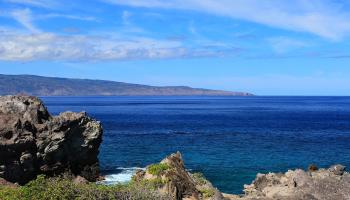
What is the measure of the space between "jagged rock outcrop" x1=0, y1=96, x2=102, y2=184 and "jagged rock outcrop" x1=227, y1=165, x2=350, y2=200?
68.8 ft

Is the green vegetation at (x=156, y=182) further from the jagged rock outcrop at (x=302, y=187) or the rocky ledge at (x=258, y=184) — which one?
the jagged rock outcrop at (x=302, y=187)

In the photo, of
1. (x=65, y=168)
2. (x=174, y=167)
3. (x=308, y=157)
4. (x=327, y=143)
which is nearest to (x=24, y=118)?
(x=65, y=168)

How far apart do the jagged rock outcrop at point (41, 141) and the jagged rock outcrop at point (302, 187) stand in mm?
20959

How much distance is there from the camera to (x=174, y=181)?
3628 centimetres

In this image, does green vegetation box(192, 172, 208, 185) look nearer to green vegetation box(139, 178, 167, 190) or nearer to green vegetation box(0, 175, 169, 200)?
green vegetation box(139, 178, 167, 190)

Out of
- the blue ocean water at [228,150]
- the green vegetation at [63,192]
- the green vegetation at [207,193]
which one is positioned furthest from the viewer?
the blue ocean water at [228,150]

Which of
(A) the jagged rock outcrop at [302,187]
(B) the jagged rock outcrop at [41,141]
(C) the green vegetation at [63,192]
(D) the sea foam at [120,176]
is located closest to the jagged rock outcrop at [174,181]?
(A) the jagged rock outcrop at [302,187]

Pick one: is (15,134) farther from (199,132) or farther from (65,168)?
(199,132)

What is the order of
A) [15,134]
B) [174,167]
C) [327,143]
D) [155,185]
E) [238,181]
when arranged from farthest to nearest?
[327,143] < [238,181] < [15,134] < [174,167] < [155,185]

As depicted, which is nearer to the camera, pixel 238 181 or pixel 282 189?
Answer: pixel 282 189

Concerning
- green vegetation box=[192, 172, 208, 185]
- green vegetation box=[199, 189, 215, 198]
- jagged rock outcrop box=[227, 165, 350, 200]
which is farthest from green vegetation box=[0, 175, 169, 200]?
jagged rock outcrop box=[227, 165, 350, 200]

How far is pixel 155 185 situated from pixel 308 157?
174 feet

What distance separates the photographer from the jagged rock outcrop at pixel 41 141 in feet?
173

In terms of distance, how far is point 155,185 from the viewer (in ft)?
116
